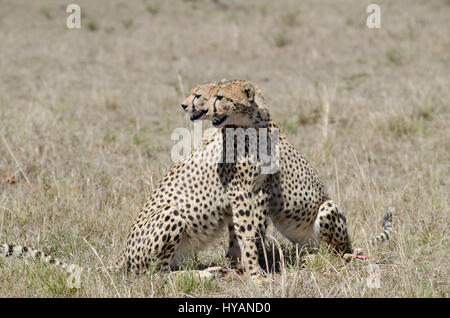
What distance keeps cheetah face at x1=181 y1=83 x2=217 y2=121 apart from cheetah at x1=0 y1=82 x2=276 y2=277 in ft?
0.84

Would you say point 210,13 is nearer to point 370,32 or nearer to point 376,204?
point 370,32

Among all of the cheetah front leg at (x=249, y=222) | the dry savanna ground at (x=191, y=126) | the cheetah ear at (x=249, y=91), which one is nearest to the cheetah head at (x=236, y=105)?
the cheetah ear at (x=249, y=91)

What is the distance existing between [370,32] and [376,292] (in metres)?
8.11

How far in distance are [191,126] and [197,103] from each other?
7.88 ft

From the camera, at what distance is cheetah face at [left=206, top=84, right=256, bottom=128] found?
2.75 metres

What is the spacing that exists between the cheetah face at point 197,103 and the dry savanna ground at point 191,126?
2.63ft

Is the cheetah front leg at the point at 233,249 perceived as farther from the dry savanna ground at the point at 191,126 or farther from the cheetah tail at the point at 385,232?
the cheetah tail at the point at 385,232

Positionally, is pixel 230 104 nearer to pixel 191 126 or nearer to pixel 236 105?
pixel 236 105

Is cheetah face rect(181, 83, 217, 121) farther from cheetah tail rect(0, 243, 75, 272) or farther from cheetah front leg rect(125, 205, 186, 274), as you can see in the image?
cheetah tail rect(0, 243, 75, 272)

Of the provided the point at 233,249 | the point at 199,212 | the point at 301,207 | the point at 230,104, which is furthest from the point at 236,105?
the point at 233,249

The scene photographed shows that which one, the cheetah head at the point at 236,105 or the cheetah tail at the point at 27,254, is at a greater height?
the cheetah head at the point at 236,105

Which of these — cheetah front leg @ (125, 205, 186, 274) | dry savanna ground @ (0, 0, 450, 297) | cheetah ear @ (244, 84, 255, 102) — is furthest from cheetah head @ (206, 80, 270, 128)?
dry savanna ground @ (0, 0, 450, 297)

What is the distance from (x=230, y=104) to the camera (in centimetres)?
278

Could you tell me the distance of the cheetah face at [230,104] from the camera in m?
2.75
